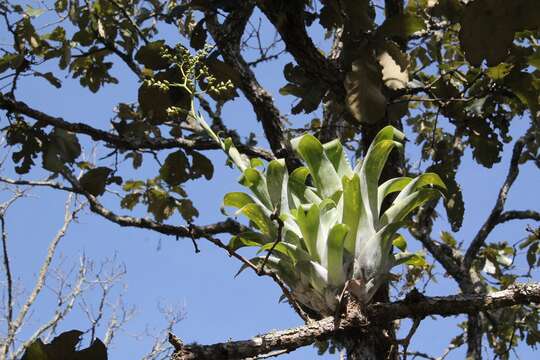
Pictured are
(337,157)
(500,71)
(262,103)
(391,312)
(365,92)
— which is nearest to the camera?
(391,312)

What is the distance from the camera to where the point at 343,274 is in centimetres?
134

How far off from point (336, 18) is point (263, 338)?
117cm

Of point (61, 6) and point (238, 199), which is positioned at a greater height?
point (61, 6)

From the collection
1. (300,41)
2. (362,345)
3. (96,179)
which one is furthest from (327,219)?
(96,179)

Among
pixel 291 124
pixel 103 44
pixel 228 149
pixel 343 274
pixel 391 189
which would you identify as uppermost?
pixel 103 44

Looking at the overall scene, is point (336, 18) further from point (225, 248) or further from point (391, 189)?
point (225, 248)

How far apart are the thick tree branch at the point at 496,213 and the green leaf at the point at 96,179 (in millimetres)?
1662

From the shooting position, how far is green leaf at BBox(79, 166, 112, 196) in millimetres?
2457

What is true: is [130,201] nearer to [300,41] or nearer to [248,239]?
[300,41]

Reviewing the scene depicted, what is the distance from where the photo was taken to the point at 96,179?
97.1 inches

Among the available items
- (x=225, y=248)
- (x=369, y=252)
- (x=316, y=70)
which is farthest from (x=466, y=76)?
(x=225, y=248)

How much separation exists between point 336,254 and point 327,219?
0.32 feet

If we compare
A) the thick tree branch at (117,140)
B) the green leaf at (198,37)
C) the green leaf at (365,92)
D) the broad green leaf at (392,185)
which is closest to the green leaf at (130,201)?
the thick tree branch at (117,140)

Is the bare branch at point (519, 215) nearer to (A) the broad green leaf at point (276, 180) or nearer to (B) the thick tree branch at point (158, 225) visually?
(B) the thick tree branch at point (158, 225)
